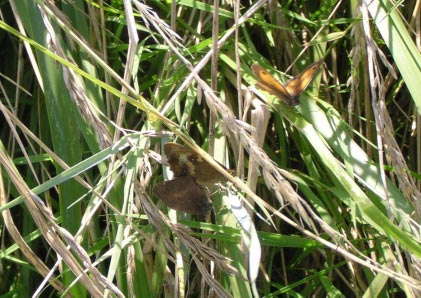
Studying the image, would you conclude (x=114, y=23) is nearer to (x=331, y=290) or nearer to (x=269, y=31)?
(x=269, y=31)

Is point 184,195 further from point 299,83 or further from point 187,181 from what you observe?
point 299,83

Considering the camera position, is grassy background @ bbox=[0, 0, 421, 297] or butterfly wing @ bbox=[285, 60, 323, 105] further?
butterfly wing @ bbox=[285, 60, 323, 105]

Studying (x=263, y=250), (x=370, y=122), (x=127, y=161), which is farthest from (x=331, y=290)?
(x=127, y=161)

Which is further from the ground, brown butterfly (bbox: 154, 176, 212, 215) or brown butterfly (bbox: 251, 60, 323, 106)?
brown butterfly (bbox: 251, 60, 323, 106)

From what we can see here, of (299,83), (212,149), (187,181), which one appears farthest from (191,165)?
(299,83)

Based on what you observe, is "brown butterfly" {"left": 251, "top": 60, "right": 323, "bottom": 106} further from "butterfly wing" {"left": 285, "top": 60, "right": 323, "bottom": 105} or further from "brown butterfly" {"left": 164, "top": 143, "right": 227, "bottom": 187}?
"brown butterfly" {"left": 164, "top": 143, "right": 227, "bottom": 187}

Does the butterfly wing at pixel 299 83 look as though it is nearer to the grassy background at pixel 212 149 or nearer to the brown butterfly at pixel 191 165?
the grassy background at pixel 212 149

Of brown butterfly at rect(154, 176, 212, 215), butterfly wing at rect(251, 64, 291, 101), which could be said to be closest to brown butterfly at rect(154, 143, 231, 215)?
brown butterfly at rect(154, 176, 212, 215)

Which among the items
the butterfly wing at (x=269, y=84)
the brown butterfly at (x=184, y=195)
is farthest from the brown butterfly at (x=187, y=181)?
the butterfly wing at (x=269, y=84)
